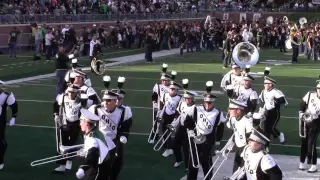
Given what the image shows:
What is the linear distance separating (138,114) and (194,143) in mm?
8410

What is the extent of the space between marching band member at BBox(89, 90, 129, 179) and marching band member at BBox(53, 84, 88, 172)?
1.62m

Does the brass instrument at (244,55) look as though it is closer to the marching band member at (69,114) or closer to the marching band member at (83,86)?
the marching band member at (83,86)

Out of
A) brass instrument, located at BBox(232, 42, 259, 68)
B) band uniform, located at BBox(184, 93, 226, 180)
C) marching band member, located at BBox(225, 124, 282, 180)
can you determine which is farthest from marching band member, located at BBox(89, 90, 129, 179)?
brass instrument, located at BBox(232, 42, 259, 68)

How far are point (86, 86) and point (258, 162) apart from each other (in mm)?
6285

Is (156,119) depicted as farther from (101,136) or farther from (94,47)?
(94,47)

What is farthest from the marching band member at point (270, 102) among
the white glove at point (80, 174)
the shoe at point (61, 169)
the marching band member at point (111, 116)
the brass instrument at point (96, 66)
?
the brass instrument at point (96, 66)

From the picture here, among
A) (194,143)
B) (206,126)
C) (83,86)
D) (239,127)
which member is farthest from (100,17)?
(239,127)

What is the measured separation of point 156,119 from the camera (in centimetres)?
1540

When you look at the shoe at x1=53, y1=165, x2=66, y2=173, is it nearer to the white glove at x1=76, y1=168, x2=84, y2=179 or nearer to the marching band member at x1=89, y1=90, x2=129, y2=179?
the marching band member at x1=89, y1=90, x2=129, y2=179

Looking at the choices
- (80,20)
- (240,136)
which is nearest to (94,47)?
(80,20)

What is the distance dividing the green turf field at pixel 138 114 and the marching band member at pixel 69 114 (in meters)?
0.75

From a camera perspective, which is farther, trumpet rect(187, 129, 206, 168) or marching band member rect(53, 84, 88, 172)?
marching band member rect(53, 84, 88, 172)

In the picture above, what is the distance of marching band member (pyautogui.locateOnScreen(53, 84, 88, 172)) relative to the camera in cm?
1270

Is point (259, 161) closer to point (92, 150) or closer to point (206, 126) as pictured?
point (92, 150)
